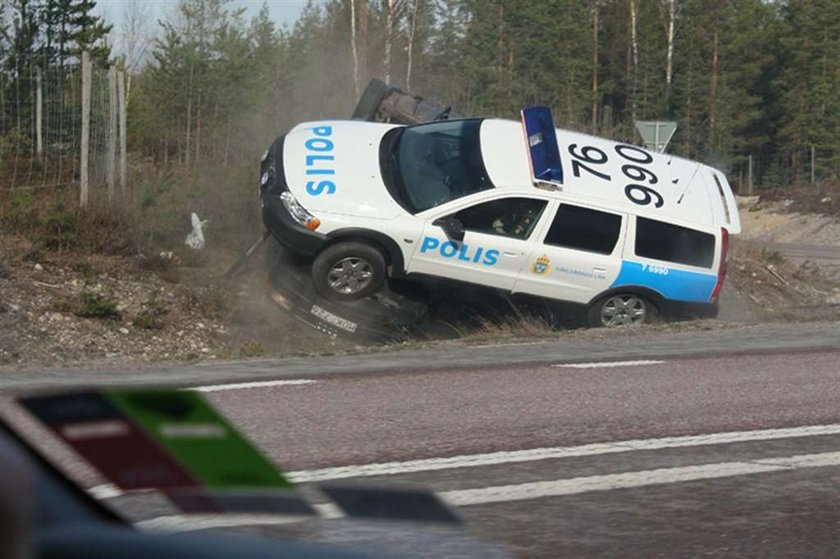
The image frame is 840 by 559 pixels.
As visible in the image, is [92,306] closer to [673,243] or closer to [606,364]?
→ [606,364]

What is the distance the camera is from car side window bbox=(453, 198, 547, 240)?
41.2 ft

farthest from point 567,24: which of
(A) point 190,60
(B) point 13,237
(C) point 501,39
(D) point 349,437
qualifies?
(D) point 349,437

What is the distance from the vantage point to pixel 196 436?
1.36 metres

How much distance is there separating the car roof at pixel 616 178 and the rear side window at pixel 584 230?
117mm

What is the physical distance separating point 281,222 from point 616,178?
11.2 ft

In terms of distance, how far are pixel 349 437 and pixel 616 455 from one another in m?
1.35

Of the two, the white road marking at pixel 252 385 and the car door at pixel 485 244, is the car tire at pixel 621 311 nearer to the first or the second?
the car door at pixel 485 244

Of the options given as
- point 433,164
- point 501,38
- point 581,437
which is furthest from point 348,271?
point 501,38

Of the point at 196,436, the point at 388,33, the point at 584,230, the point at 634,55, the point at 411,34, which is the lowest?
the point at 584,230

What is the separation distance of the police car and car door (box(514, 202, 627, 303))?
0.04ft

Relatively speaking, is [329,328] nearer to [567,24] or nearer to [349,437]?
[349,437]

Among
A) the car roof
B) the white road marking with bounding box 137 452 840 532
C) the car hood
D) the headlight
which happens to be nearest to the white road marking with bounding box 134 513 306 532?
the white road marking with bounding box 137 452 840 532

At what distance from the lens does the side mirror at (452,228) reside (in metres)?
12.3

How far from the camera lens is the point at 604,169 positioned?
1330cm
